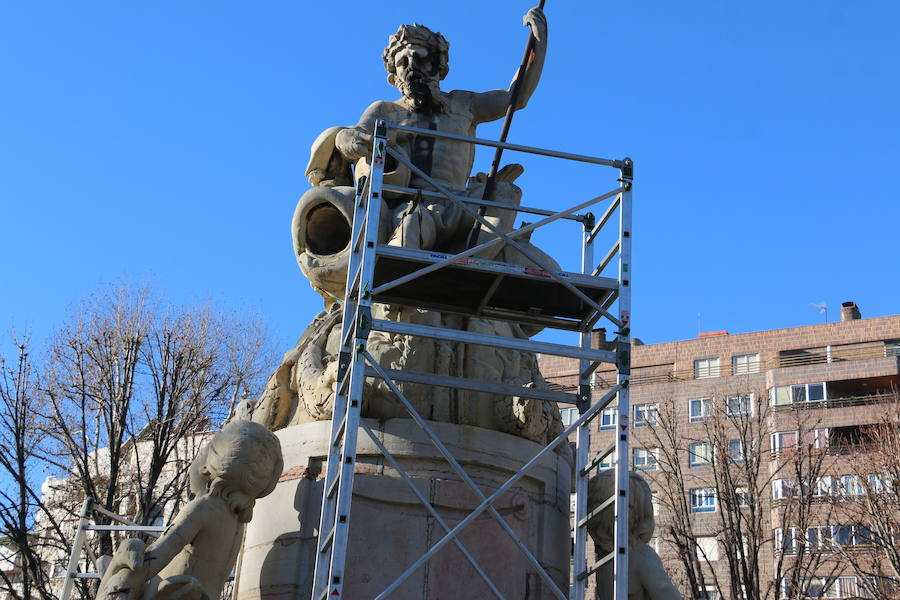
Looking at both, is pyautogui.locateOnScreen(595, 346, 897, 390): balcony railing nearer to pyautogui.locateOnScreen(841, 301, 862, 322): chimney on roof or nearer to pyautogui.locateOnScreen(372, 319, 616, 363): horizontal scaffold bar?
pyautogui.locateOnScreen(841, 301, 862, 322): chimney on roof

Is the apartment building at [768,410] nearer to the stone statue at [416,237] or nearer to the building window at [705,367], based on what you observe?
the building window at [705,367]

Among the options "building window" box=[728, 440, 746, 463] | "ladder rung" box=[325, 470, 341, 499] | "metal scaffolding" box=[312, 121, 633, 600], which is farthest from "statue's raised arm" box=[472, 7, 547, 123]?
"building window" box=[728, 440, 746, 463]

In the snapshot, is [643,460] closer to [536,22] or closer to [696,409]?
[696,409]

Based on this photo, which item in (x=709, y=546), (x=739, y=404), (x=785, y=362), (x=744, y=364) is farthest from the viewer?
(x=744, y=364)

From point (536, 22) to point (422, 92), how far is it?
1467 mm

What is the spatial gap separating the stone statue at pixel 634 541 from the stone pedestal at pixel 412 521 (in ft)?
1.16

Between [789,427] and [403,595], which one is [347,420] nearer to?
[403,595]

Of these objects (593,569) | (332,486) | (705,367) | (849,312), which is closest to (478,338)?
(332,486)

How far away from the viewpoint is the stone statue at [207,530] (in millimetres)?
7305

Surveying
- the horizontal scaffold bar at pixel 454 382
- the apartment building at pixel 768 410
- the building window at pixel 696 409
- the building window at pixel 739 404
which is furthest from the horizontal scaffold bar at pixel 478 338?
the building window at pixel 696 409

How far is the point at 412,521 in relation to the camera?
8.02 m

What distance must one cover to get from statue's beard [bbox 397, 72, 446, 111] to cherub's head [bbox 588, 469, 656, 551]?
400cm

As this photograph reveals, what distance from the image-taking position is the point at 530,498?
848cm

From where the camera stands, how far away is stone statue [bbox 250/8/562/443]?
28.6 feet
